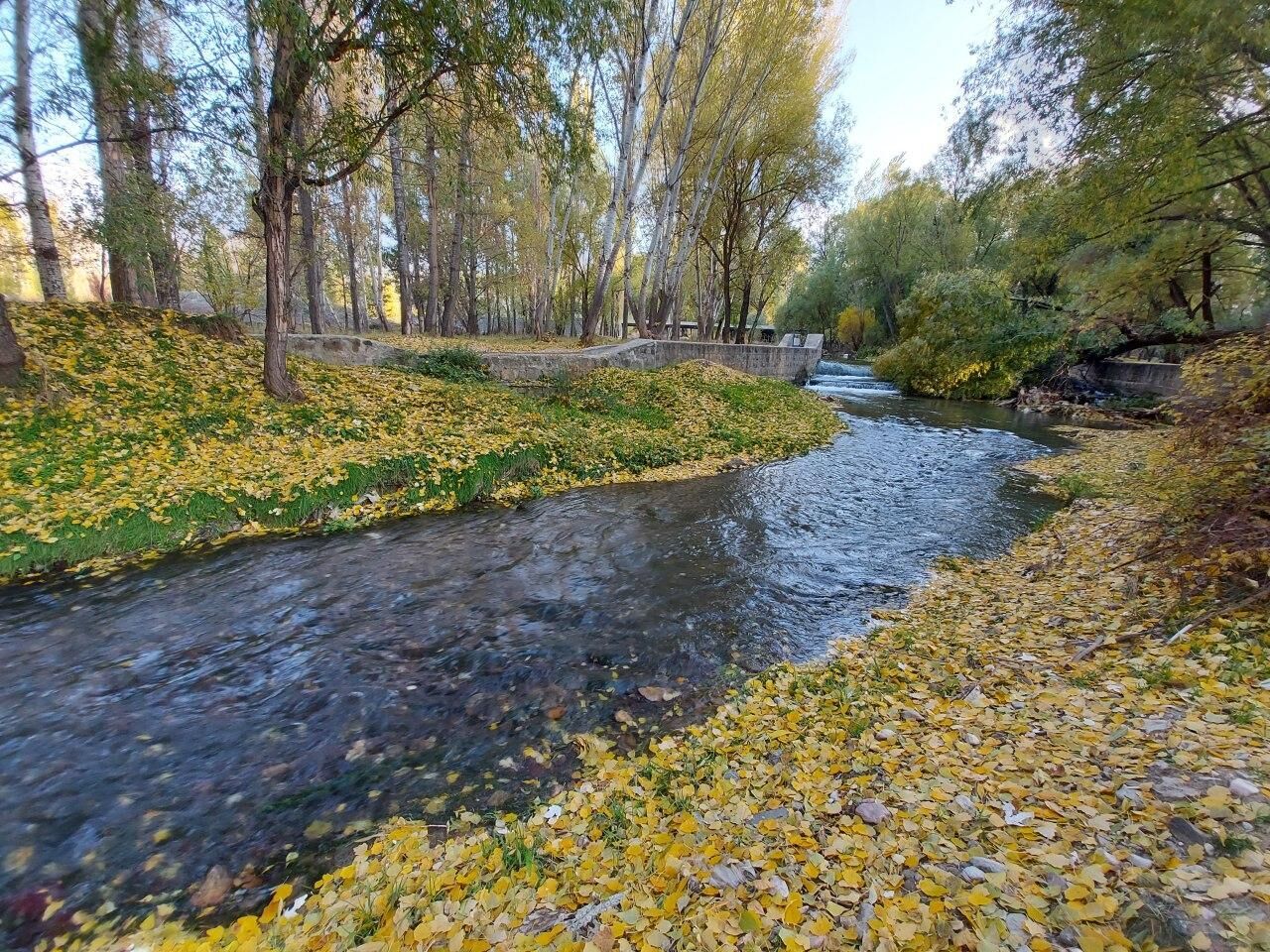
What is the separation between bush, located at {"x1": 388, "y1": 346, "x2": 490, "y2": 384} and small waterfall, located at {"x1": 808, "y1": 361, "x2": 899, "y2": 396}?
1743cm

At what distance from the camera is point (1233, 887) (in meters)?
1.77

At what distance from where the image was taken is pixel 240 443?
828 cm

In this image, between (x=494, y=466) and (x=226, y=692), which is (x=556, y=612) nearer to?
(x=226, y=692)

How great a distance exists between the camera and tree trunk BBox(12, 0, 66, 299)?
788cm

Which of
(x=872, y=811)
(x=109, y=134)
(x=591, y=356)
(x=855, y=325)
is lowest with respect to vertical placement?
(x=872, y=811)

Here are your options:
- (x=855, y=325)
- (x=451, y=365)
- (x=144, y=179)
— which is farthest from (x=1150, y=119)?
(x=855, y=325)

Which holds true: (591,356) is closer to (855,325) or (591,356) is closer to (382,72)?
(382,72)

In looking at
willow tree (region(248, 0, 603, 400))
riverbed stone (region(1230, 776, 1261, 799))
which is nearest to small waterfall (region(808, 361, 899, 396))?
willow tree (region(248, 0, 603, 400))

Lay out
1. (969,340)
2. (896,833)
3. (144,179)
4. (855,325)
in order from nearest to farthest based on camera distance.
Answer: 1. (896,833)
2. (144,179)
3. (969,340)
4. (855,325)

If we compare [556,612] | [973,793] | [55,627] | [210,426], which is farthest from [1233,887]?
[210,426]

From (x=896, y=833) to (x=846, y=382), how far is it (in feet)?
99.1

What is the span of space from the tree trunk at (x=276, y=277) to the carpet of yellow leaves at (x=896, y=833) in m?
9.38

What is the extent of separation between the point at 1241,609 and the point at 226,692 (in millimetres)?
7444

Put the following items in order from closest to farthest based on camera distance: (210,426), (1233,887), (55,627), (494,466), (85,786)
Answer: (1233,887), (85,786), (55,627), (210,426), (494,466)
